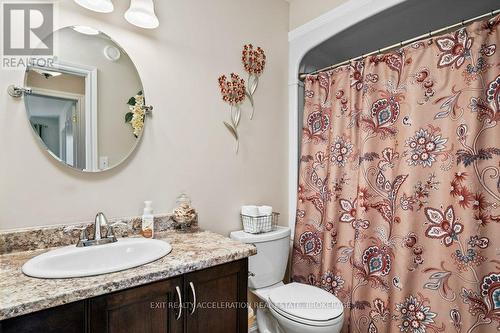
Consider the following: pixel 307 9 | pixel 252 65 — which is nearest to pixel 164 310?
pixel 252 65

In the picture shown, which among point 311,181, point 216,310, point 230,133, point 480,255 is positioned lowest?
→ point 216,310

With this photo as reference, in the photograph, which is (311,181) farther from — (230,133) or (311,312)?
(311,312)

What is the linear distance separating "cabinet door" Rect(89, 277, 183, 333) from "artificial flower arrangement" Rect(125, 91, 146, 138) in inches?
32.7

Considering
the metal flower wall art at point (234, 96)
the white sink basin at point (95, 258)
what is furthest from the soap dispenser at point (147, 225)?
the metal flower wall art at point (234, 96)

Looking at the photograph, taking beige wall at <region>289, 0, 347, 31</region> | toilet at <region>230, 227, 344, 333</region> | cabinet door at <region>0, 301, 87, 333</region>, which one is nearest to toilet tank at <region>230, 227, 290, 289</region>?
toilet at <region>230, 227, 344, 333</region>

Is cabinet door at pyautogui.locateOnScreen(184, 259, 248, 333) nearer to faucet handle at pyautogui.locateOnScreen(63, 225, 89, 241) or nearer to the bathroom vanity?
the bathroom vanity

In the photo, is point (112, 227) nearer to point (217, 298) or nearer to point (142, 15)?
point (217, 298)

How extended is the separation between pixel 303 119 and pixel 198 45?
961mm

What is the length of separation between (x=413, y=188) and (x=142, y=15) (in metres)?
1.72

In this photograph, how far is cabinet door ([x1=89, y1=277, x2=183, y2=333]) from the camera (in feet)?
2.96

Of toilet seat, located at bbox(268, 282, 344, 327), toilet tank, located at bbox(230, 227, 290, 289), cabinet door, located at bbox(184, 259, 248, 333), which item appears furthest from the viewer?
toilet tank, located at bbox(230, 227, 290, 289)

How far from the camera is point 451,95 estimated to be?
145 cm

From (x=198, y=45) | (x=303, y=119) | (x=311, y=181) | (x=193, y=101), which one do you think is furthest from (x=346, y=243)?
(x=198, y=45)

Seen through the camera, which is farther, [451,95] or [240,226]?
[240,226]
